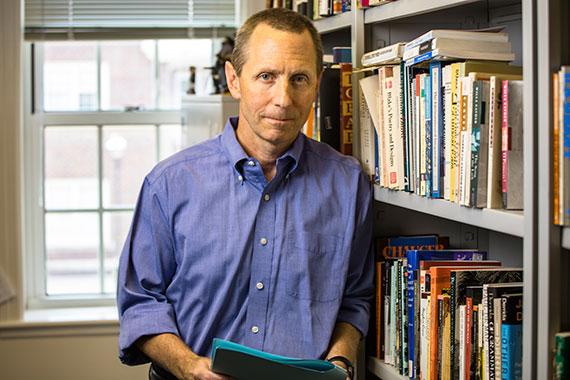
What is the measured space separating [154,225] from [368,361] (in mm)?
657

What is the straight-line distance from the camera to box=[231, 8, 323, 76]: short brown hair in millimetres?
1906

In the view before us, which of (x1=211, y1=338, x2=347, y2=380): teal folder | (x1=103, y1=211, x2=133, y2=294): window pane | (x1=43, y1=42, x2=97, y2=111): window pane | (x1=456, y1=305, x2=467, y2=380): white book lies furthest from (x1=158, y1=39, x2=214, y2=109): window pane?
(x1=456, y1=305, x2=467, y2=380): white book

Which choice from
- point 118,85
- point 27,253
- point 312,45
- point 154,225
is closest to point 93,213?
point 27,253

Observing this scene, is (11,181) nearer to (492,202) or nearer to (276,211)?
(276,211)

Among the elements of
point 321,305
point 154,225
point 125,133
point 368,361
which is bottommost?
point 368,361

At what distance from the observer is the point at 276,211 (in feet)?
6.40

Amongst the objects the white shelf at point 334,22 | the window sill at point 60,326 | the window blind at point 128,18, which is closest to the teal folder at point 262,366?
the white shelf at point 334,22

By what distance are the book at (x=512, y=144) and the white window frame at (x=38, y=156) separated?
A: 82.9 inches

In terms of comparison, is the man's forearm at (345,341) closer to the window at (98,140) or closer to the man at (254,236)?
the man at (254,236)

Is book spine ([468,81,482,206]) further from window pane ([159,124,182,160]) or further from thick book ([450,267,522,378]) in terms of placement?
window pane ([159,124,182,160])

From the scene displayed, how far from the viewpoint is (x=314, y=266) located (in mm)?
1939

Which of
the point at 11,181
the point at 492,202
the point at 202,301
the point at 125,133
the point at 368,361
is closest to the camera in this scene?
the point at 492,202

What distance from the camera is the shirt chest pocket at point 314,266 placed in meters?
1.92

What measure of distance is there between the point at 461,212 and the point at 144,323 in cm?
76
